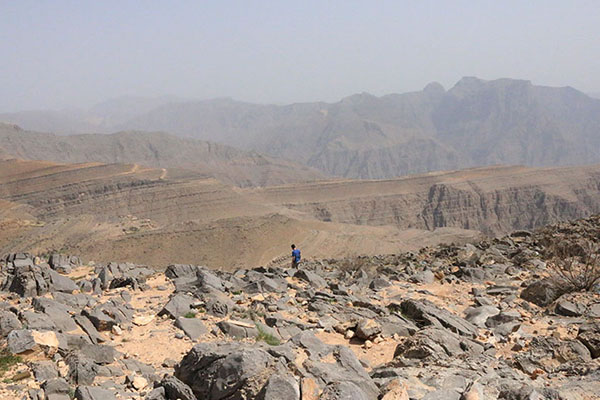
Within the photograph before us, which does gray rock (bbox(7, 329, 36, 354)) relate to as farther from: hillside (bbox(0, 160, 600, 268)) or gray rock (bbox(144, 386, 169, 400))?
hillside (bbox(0, 160, 600, 268))

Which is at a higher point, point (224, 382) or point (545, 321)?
point (224, 382)

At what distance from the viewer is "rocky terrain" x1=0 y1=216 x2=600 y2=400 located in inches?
184

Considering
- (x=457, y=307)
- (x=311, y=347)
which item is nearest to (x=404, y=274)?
(x=457, y=307)

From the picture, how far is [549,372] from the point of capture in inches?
223

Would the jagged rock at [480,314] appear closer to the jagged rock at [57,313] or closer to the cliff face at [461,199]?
the jagged rock at [57,313]

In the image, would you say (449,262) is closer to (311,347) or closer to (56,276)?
(311,347)

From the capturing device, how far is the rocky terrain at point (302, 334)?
4676 mm

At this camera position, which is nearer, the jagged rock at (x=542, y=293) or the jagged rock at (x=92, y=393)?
the jagged rock at (x=92, y=393)

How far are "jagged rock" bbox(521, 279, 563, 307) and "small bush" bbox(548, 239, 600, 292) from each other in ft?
0.59

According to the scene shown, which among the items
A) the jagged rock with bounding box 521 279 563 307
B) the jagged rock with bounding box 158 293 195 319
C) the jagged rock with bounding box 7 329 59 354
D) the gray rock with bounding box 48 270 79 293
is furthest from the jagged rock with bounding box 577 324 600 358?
the gray rock with bounding box 48 270 79 293

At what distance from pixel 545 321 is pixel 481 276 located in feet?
11.1

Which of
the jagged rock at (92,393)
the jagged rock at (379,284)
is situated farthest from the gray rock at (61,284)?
the jagged rock at (379,284)

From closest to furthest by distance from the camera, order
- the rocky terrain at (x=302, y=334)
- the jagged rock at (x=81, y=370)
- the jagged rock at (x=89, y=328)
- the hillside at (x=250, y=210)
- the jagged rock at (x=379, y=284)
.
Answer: the rocky terrain at (x=302, y=334)
the jagged rock at (x=81, y=370)
the jagged rock at (x=89, y=328)
the jagged rock at (x=379, y=284)
the hillside at (x=250, y=210)

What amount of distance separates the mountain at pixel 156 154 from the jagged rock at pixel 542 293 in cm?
8636
